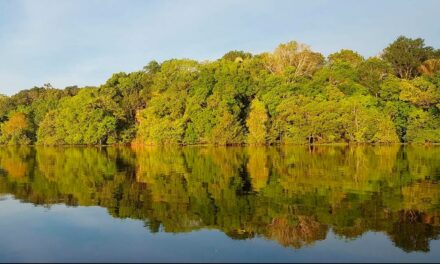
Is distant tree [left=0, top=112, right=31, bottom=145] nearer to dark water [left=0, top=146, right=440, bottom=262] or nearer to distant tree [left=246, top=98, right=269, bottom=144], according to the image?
distant tree [left=246, top=98, right=269, bottom=144]

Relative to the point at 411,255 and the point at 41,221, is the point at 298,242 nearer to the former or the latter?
the point at 411,255

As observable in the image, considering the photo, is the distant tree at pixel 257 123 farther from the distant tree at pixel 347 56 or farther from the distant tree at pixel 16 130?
the distant tree at pixel 16 130

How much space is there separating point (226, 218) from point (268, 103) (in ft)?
154

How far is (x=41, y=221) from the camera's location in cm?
1262

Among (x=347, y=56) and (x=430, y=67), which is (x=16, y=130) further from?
(x=430, y=67)

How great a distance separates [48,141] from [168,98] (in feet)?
82.9

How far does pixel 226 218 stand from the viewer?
12.3 metres

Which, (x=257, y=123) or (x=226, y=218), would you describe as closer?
(x=226, y=218)

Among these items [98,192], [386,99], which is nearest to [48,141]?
[386,99]

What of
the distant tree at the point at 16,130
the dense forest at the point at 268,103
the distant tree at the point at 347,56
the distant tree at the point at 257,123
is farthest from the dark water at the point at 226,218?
the distant tree at the point at 16,130

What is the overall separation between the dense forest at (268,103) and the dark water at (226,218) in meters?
33.7

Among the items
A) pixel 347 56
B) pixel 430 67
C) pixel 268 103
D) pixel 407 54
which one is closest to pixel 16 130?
pixel 268 103

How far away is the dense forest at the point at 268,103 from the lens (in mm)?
53656

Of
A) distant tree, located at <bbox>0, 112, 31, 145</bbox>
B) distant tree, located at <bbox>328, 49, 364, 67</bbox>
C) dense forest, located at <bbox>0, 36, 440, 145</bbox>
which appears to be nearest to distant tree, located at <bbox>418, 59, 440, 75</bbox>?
dense forest, located at <bbox>0, 36, 440, 145</bbox>
